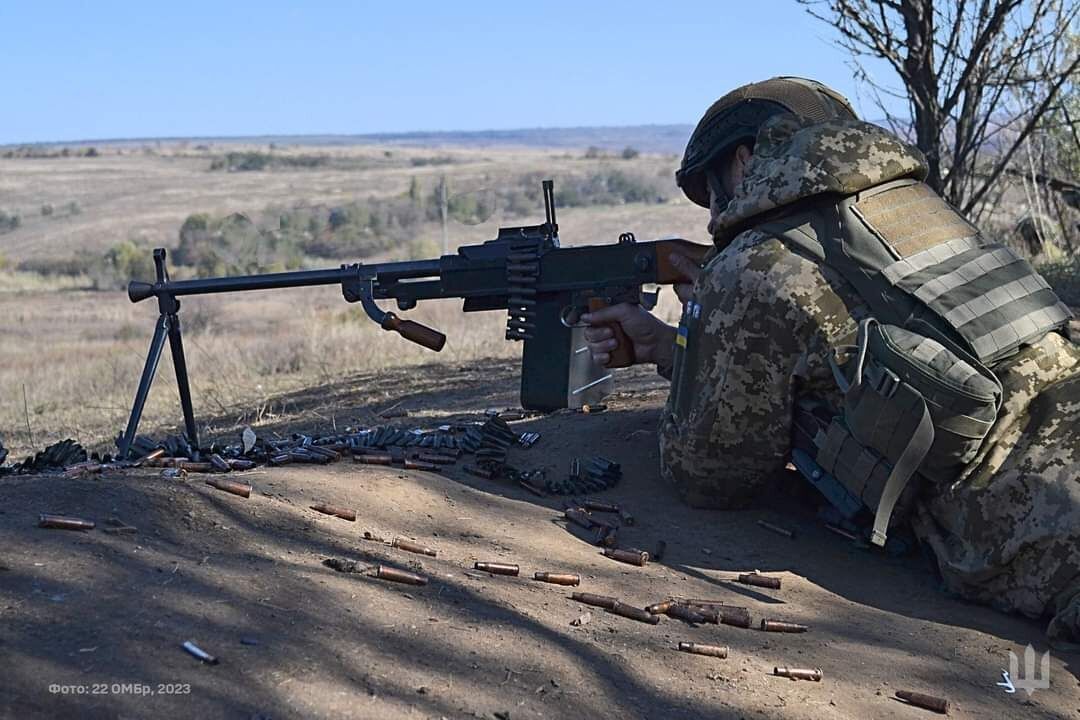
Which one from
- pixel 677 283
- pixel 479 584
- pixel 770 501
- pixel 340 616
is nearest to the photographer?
pixel 340 616

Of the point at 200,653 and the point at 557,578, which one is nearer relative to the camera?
the point at 200,653

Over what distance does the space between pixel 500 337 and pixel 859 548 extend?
8.98 metres

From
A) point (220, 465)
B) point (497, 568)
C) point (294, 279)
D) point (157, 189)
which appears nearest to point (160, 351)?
point (294, 279)

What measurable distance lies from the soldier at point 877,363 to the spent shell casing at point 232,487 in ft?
5.48

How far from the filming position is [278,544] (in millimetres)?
3875

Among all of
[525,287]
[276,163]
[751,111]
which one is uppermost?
[751,111]

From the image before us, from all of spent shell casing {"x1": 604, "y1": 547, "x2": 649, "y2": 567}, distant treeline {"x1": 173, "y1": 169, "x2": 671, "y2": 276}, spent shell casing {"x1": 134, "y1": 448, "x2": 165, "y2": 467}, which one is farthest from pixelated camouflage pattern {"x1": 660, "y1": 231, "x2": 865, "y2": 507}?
distant treeline {"x1": 173, "y1": 169, "x2": 671, "y2": 276}

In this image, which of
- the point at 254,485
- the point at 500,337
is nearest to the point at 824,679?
the point at 254,485

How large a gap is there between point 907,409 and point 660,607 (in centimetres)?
105

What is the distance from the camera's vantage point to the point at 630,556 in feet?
14.0

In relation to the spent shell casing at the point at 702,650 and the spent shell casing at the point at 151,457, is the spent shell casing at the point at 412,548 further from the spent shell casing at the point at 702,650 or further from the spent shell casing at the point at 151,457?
the spent shell casing at the point at 151,457

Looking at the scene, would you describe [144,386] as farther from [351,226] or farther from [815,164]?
[351,226]

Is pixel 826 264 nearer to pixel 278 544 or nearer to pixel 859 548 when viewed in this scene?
pixel 859 548

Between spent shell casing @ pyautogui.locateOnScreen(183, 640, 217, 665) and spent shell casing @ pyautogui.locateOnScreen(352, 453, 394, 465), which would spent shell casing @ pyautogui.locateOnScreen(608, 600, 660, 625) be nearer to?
spent shell casing @ pyautogui.locateOnScreen(183, 640, 217, 665)
